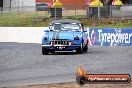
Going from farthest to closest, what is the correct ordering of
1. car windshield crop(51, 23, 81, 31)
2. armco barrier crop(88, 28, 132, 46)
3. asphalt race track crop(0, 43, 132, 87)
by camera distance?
armco barrier crop(88, 28, 132, 46), car windshield crop(51, 23, 81, 31), asphalt race track crop(0, 43, 132, 87)

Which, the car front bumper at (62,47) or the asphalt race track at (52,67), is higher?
the car front bumper at (62,47)

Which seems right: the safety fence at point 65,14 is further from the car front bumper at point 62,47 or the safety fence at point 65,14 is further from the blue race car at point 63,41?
the car front bumper at point 62,47

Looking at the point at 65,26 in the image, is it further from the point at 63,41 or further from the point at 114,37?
the point at 114,37

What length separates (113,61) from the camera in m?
18.8

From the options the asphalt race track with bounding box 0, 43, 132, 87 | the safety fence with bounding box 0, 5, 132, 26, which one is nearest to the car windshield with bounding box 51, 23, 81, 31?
the asphalt race track with bounding box 0, 43, 132, 87

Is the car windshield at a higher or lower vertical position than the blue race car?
higher

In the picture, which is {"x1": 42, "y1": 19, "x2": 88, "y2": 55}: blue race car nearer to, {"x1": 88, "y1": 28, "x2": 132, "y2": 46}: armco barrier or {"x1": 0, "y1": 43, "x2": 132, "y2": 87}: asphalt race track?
{"x1": 0, "y1": 43, "x2": 132, "y2": 87}: asphalt race track

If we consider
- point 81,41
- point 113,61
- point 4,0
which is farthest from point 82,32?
point 4,0

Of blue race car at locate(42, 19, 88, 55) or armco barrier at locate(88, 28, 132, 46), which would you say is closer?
blue race car at locate(42, 19, 88, 55)

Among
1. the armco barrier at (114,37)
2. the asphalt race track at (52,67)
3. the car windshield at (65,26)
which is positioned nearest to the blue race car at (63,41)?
the car windshield at (65,26)

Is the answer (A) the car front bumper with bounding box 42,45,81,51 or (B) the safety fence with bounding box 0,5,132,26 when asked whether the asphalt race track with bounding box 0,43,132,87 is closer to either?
(A) the car front bumper with bounding box 42,45,81,51

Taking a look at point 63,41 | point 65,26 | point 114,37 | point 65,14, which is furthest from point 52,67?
point 65,14

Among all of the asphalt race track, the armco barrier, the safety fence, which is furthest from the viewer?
the safety fence

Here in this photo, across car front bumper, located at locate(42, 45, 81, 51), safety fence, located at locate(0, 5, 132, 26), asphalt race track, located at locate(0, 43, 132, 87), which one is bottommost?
asphalt race track, located at locate(0, 43, 132, 87)
